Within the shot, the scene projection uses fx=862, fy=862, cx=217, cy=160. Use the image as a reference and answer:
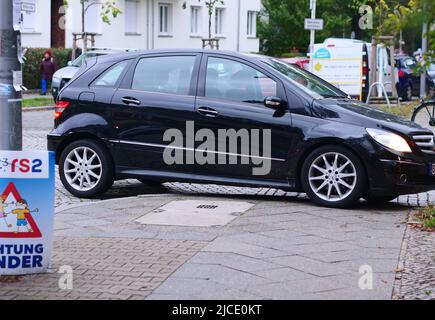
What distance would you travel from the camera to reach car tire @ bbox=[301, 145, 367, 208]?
926 centimetres

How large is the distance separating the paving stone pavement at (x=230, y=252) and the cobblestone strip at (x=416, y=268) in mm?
74

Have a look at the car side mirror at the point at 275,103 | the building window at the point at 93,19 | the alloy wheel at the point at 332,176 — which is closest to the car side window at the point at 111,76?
the car side mirror at the point at 275,103

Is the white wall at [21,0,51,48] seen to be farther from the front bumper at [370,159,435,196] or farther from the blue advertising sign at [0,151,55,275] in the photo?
the blue advertising sign at [0,151,55,275]

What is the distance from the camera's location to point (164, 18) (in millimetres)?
44656

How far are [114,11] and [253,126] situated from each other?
20626 millimetres

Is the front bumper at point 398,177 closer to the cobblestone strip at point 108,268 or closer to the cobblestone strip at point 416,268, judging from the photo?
the cobblestone strip at point 416,268

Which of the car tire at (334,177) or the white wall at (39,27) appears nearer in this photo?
the car tire at (334,177)

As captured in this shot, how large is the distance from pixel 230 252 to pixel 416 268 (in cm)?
152

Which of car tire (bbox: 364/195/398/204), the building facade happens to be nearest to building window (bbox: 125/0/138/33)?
the building facade

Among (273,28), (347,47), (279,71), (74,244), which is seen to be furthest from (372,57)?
(273,28)

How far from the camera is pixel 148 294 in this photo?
19.5 ft

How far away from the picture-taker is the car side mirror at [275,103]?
958 centimetres

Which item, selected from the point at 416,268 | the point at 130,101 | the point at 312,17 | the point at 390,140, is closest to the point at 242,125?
the point at 130,101

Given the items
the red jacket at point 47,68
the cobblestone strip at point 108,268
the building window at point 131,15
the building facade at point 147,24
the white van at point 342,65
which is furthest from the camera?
the building window at point 131,15
